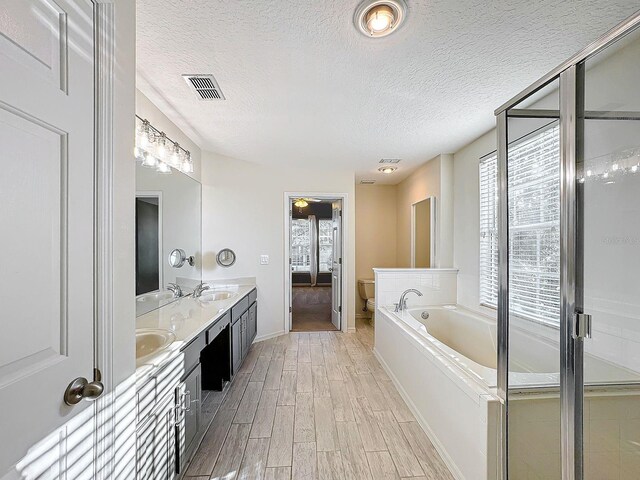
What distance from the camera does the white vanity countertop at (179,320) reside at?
129 cm

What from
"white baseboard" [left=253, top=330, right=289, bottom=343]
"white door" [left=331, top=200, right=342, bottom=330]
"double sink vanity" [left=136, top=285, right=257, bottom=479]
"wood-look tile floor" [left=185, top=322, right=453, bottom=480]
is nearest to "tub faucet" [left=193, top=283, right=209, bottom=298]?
"double sink vanity" [left=136, top=285, right=257, bottom=479]

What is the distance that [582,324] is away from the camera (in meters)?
1.18

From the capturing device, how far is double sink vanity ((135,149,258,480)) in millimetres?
1279

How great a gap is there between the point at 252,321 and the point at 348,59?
9.48 feet

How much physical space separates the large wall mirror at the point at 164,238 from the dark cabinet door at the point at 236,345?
628 mm

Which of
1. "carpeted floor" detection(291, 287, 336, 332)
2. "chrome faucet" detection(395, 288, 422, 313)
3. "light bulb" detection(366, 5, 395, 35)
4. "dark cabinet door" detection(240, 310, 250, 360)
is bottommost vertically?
"carpeted floor" detection(291, 287, 336, 332)

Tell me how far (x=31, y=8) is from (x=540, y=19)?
2005mm

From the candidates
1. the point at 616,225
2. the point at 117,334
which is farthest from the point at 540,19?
the point at 117,334

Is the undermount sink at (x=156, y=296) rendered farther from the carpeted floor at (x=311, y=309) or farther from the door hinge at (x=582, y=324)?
the door hinge at (x=582, y=324)

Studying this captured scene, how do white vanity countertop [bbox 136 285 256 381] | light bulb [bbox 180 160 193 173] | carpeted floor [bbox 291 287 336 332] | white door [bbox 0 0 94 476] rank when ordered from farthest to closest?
carpeted floor [bbox 291 287 336 332], light bulb [bbox 180 160 193 173], white vanity countertop [bbox 136 285 256 381], white door [bbox 0 0 94 476]

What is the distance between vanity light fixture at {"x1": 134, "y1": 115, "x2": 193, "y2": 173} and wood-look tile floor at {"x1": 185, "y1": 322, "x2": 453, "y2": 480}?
202 centimetres

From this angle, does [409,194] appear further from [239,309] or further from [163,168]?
[163,168]

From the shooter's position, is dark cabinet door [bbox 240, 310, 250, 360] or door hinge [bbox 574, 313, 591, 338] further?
dark cabinet door [bbox 240, 310, 250, 360]

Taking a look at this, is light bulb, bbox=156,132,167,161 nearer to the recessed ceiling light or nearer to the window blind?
the recessed ceiling light
